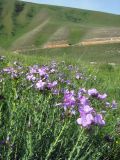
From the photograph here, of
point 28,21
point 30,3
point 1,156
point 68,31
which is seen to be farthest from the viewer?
point 30,3

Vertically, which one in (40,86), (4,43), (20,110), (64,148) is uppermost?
(40,86)

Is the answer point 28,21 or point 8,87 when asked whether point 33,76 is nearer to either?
point 8,87

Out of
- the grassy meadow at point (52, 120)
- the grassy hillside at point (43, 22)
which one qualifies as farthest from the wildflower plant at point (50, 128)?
the grassy hillside at point (43, 22)

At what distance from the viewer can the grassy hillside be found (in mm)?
79562

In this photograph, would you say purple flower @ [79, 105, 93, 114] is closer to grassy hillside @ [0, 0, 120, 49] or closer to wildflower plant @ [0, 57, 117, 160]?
wildflower plant @ [0, 57, 117, 160]

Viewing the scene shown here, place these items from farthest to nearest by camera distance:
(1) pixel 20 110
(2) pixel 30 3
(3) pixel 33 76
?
(2) pixel 30 3 → (3) pixel 33 76 → (1) pixel 20 110

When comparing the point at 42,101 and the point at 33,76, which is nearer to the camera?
the point at 42,101

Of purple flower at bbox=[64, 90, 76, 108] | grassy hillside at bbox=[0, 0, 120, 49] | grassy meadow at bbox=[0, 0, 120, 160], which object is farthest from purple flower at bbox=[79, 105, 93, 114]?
Result: grassy hillside at bbox=[0, 0, 120, 49]

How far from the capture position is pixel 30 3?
105 metres

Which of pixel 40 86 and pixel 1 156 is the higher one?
pixel 40 86

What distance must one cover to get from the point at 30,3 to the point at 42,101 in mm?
104004

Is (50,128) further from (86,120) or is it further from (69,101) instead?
(86,120)

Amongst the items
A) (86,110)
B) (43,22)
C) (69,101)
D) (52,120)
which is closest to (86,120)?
(86,110)

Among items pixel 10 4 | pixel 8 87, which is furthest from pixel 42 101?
pixel 10 4
